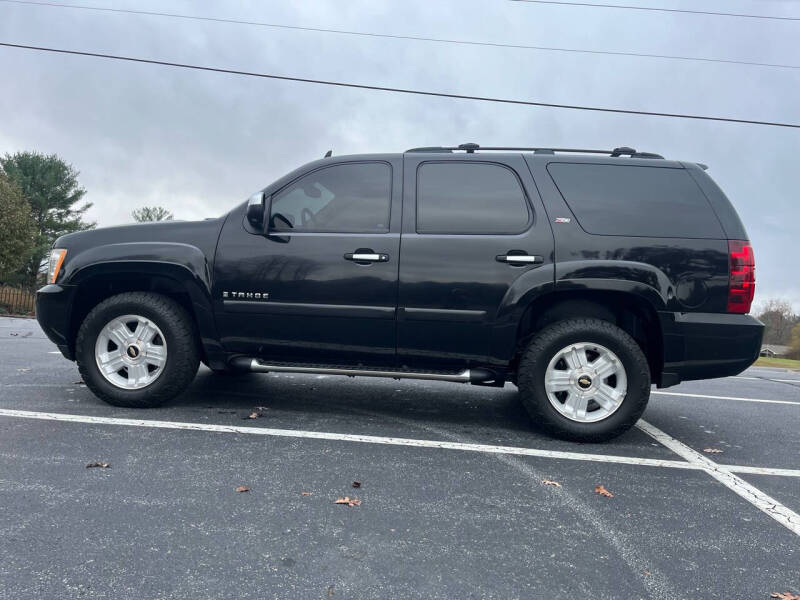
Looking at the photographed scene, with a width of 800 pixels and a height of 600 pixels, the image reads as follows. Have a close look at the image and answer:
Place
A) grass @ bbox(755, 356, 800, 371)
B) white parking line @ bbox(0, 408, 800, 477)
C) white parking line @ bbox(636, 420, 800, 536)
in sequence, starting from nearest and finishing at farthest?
white parking line @ bbox(636, 420, 800, 536), white parking line @ bbox(0, 408, 800, 477), grass @ bbox(755, 356, 800, 371)

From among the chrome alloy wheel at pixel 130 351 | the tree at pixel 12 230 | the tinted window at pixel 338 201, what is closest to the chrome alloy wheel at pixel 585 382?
the tinted window at pixel 338 201

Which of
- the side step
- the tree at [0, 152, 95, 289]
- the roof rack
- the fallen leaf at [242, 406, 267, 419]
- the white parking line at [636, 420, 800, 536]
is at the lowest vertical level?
the white parking line at [636, 420, 800, 536]

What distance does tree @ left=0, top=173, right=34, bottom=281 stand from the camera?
1241 inches

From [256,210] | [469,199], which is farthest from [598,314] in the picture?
[256,210]

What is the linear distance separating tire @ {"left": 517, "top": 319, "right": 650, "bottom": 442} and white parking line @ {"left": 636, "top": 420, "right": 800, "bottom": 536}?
1.45 feet

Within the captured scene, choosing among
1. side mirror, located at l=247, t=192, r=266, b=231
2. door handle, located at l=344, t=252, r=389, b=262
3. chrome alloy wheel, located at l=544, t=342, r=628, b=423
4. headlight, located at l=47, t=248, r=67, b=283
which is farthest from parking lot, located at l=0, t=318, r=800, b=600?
side mirror, located at l=247, t=192, r=266, b=231

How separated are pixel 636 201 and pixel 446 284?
1453mm

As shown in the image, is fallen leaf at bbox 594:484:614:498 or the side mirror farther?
the side mirror

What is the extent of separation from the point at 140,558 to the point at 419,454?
173 cm

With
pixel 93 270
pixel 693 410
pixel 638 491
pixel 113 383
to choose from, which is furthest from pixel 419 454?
pixel 693 410

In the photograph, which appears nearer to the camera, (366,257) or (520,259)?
(520,259)

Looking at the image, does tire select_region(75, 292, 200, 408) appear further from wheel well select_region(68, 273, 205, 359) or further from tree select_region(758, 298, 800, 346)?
tree select_region(758, 298, 800, 346)

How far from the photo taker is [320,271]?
3.93m

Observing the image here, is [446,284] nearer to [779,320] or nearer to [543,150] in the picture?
[543,150]
